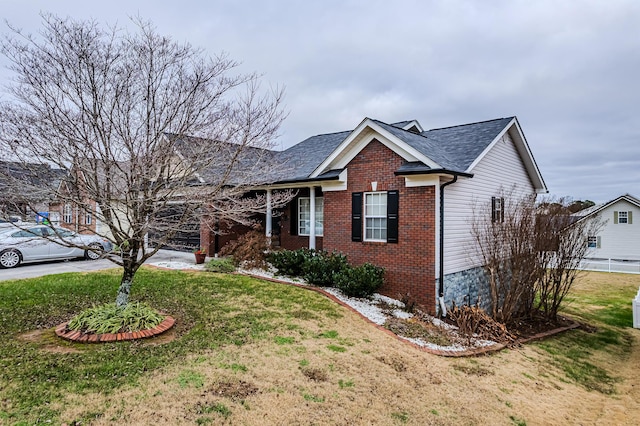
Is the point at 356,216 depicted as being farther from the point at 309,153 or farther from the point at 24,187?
the point at 24,187

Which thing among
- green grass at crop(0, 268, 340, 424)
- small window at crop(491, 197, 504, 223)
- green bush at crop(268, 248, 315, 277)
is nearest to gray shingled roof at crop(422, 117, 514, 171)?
small window at crop(491, 197, 504, 223)

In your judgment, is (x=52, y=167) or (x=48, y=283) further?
(x=48, y=283)

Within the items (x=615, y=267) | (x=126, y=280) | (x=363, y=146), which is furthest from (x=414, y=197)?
(x=615, y=267)

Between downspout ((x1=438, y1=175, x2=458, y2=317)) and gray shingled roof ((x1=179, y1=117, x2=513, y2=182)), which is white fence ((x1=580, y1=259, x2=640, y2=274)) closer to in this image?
gray shingled roof ((x1=179, y1=117, x2=513, y2=182))

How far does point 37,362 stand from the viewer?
4.89 meters

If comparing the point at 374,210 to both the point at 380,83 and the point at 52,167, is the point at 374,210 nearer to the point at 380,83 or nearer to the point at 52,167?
the point at 52,167

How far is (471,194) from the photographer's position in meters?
11.6

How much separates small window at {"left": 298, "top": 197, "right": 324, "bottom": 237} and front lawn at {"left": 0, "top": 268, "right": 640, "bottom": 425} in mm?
4936

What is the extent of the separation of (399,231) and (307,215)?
5139 millimetres

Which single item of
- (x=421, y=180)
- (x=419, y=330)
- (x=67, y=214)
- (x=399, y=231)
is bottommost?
(x=419, y=330)

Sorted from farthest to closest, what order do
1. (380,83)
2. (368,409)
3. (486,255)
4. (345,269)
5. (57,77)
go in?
(380,83) → (486,255) → (345,269) → (57,77) → (368,409)

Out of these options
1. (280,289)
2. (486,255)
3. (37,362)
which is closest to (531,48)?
(486,255)

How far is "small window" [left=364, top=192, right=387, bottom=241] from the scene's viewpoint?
1100 cm

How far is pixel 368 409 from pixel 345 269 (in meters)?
5.92
